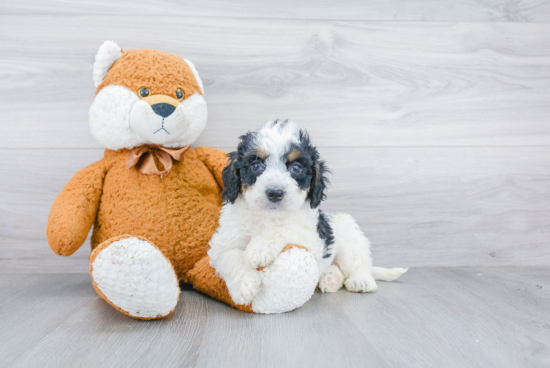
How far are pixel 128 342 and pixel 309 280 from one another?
501 millimetres

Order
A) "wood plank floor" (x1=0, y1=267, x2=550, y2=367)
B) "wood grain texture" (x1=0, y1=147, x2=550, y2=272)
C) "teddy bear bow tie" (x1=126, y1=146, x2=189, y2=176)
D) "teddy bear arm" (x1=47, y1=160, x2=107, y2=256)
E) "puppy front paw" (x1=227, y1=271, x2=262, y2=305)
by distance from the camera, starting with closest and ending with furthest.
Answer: "wood plank floor" (x1=0, y1=267, x2=550, y2=367) → "puppy front paw" (x1=227, y1=271, x2=262, y2=305) → "teddy bear arm" (x1=47, y1=160, x2=107, y2=256) → "teddy bear bow tie" (x1=126, y1=146, x2=189, y2=176) → "wood grain texture" (x1=0, y1=147, x2=550, y2=272)

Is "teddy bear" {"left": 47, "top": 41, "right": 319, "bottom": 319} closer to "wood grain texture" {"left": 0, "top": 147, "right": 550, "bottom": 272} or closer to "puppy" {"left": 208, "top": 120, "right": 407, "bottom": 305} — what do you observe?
"puppy" {"left": 208, "top": 120, "right": 407, "bottom": 305}

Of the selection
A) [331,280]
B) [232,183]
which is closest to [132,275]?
[232,183]

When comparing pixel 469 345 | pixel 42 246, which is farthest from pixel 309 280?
pixel 42 246

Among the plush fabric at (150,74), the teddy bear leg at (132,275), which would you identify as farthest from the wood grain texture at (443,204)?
the teddy bear leg at (132,275)

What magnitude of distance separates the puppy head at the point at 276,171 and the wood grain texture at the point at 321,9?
2.41 ft

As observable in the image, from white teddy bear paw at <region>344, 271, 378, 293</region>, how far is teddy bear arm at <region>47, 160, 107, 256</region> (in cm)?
91

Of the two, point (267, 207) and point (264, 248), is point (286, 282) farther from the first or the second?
A: point (267, 207)

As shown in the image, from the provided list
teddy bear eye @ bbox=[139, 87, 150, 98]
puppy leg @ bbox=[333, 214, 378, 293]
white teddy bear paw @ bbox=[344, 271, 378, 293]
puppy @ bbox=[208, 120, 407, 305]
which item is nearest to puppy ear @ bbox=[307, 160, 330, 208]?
puppy @ bbox=[208, 120, 407, 305]

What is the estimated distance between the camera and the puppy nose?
3.75ft

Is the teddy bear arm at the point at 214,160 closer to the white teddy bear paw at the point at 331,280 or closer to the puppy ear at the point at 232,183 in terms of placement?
the puppy ear at the point at 232,183

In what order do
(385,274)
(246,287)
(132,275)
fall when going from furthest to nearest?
(385,274)
(246,287)
(132,275)

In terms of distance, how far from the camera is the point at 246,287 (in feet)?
3.71

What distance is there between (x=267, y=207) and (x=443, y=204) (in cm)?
103
